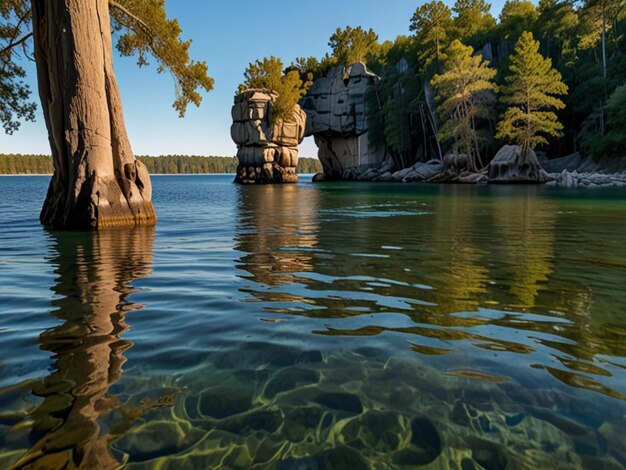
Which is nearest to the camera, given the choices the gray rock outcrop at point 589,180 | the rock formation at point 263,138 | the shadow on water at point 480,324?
the shadow on water at point 480,324

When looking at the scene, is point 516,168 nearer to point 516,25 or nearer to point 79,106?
point 516,25

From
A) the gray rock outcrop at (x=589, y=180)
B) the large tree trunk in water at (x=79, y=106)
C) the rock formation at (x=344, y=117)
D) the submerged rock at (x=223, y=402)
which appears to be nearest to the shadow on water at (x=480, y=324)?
the submerged rock at (x=223, y=402)

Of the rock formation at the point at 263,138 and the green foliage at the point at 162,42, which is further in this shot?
the rock formation at the point at 263,138

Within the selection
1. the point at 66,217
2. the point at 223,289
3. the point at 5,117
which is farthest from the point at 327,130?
the point at 223,289

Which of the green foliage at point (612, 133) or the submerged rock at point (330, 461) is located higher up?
the green foliage at point (612, 133)

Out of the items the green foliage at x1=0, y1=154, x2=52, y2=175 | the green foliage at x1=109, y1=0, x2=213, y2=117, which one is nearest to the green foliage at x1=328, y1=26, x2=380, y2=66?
the green foliage at x1=109, y1=0, x2=213, y2=117

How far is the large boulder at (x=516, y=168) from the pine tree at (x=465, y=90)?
364cm

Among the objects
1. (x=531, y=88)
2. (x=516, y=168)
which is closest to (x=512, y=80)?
(x=531, y=88)

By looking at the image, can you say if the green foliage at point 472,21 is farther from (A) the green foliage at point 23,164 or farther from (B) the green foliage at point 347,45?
(A) the green foliage at point 23,164

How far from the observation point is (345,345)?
301cm

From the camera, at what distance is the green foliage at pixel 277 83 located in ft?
177

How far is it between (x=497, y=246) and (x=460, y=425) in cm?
611

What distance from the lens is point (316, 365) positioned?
2680 mm

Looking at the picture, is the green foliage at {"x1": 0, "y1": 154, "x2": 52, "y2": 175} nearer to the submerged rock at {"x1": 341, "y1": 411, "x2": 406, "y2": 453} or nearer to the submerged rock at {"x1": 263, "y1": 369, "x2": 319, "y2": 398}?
the submerged rock at {"x1": 263, "y1": 369, "x2": 319, "y2": 398}
